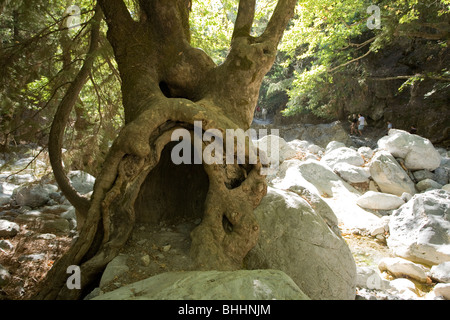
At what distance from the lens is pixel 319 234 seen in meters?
3.33

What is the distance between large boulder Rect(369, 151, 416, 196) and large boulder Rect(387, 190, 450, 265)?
1.86 m

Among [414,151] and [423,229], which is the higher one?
[414,151]

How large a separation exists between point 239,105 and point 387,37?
7.46 metres

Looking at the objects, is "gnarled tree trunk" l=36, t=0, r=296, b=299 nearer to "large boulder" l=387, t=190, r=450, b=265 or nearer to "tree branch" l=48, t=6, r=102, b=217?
"tree branch" l=48, t=6, r=102, b=217

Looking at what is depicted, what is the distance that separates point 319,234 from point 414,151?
6434 mm

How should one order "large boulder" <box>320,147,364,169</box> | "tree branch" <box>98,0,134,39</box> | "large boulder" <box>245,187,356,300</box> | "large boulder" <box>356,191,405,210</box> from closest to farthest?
"large boulder" <box>245,187,356,300</box>, "tree branch" <box>98,0,134,39</box>, "large boulder" <box>356,191,405,210</box>, "large boulder" <box>320,147,364,169</box>

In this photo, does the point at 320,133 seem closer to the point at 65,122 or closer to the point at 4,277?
the point at 65,122

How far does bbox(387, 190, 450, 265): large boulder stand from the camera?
4.58m

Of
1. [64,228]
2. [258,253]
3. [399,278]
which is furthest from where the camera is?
[64,228]

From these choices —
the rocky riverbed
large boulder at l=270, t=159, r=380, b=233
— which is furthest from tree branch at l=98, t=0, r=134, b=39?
large boulder at l=270, t=159, r=380, b=233

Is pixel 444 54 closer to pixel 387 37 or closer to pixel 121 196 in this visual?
pixel 387 37

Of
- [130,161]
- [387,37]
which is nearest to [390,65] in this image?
[387,37]

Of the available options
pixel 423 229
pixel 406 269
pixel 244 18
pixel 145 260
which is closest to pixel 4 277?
pixel 145 260
